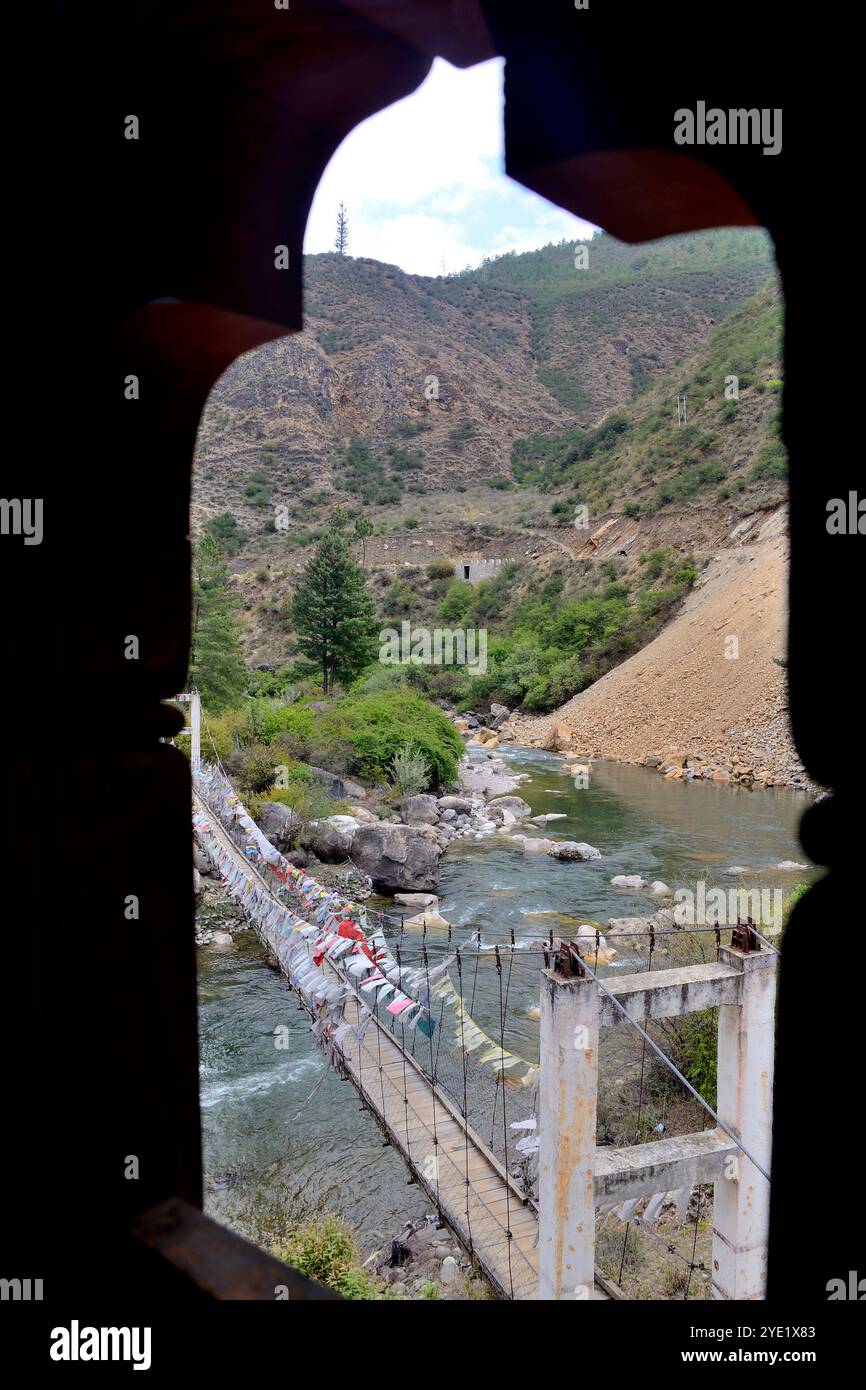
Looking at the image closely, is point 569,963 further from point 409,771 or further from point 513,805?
point 409,771

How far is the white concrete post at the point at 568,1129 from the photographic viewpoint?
506 centimetres

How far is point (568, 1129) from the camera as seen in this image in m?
5.09

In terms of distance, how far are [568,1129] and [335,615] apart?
26474 millimetres

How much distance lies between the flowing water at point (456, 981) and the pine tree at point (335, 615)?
11.1 metres

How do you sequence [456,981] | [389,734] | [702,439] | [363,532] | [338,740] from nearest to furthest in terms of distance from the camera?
[456,981], [338,740], [389,734], [702,439], [363,532]

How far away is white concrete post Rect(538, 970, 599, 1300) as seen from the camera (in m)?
5.06

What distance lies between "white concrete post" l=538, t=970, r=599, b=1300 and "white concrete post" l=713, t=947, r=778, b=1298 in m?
1.08

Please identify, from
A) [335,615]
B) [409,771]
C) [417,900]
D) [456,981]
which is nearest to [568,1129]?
[456,981]

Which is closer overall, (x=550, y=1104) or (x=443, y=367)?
(x=550, y=1104)

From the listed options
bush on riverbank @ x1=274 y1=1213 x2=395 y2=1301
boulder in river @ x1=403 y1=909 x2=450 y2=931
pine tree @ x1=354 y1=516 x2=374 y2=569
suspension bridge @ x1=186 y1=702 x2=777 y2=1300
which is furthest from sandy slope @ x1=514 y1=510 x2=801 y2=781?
pine tree @ x1=354 y1=516 x2=374 y2=569

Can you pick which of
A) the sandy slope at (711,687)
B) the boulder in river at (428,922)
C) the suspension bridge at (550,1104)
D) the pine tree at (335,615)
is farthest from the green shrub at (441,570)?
the suspension bridge at (550,1104)

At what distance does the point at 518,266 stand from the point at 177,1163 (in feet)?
341

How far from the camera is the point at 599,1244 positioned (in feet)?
23.1
